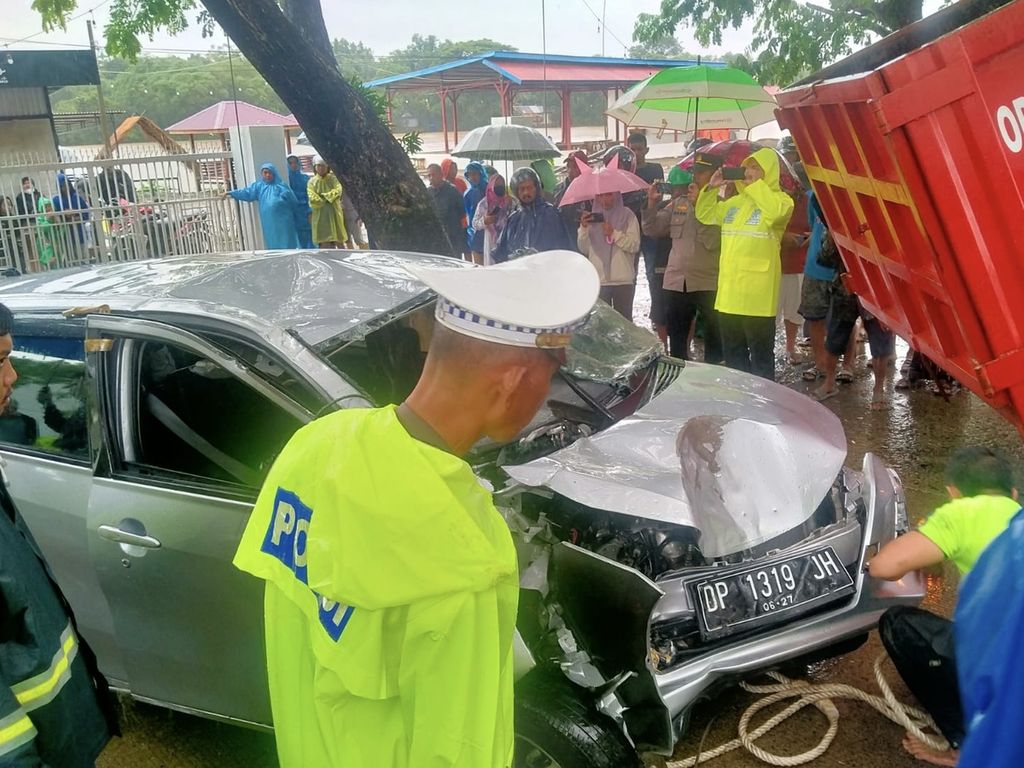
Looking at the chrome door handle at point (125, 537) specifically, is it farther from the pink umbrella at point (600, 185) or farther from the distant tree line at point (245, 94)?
the distant tree line at point (245, 94)

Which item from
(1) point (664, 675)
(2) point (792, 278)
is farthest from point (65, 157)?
(1) point (664, 675)

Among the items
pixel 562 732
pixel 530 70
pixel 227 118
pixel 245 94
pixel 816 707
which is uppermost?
pixel 245 94

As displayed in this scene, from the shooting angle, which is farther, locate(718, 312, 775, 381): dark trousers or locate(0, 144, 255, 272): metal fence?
locate(0, 144, 255, 272): metal fence

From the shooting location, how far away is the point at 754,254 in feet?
17.4

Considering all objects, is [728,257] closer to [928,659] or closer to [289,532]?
[928,659]

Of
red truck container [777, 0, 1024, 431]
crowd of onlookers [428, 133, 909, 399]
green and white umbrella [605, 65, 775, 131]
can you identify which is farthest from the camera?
green and white umbrella [605, 65, 775, 131]

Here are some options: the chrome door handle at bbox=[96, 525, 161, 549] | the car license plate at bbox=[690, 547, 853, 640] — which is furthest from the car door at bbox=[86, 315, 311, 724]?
the car license plate at bbox=[690, 547, 853, 640]

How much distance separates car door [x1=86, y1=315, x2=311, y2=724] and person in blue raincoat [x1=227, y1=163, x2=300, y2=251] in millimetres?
7846

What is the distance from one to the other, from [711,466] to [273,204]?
8686mm

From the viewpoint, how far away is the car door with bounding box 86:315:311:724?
2420mm

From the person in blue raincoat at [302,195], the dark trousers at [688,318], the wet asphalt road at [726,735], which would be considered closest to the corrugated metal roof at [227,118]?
the person in blue raincoat at [302,195]

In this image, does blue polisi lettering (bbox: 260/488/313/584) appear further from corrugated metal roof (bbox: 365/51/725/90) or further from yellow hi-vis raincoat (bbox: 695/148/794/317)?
corrugated metal roof (bbox: 365/51/725/90)

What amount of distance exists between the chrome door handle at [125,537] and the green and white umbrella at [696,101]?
20.9 ft

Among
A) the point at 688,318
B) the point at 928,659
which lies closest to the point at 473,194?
the point at 688,318
